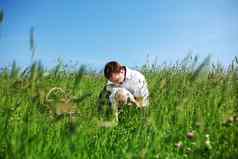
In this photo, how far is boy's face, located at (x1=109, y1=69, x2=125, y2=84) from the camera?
4.68 m

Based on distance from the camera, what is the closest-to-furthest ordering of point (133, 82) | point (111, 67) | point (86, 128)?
point (86, 128)
point (111, 67)
point (133, 82)

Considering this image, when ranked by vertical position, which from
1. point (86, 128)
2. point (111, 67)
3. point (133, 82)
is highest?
point (111, 67)

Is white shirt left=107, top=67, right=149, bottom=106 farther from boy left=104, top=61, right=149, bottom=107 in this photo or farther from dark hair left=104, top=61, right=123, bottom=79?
dark hair left=104, top=61, right=123, bottom=79

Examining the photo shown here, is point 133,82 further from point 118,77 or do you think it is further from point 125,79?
point 118,77

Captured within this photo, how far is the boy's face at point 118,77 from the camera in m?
4.68

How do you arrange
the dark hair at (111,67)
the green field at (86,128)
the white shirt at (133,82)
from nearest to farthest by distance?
the green field at (86,128) → the dark hair at (111,67) → the white shirt at (133,82)

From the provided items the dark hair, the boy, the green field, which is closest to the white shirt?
the boy

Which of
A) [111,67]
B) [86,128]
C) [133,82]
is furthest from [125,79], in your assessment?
[86,128]

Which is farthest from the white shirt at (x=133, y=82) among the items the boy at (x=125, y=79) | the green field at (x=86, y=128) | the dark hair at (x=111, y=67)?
the green field at (x=86, y=128)

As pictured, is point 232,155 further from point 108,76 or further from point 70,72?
point 70,72

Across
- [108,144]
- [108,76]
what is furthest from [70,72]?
[108,144]

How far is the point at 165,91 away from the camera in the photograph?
4594 millimetres

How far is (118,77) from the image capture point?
475 cm

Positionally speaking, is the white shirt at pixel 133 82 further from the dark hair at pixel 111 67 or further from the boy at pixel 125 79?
the dark hair at pixel 111 67
